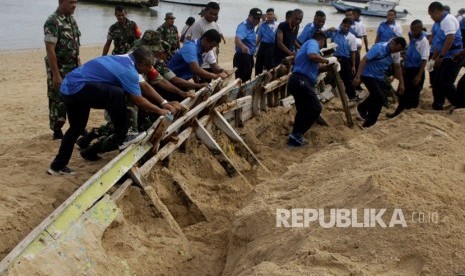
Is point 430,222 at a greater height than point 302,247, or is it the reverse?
point 430,222

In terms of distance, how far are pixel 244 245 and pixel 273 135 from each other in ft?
11.4

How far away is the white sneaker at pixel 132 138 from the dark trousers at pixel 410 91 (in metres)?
5.09

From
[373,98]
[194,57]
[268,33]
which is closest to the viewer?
[194,57]

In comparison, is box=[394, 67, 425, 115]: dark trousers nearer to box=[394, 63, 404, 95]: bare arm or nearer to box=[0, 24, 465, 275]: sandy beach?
box=[394, 63, 404, 95]: bare arm

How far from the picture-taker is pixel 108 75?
186 inches

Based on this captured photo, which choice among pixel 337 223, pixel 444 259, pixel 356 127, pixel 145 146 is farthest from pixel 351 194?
pixel 356 127

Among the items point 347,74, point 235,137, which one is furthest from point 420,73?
point 235,137

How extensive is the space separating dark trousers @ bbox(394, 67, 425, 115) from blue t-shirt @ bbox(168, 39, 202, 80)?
143 inches

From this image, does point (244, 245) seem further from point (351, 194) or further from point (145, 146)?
point (145, 146)

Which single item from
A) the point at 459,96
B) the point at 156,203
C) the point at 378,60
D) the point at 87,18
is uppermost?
the point at 378,60

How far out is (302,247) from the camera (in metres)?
3.29

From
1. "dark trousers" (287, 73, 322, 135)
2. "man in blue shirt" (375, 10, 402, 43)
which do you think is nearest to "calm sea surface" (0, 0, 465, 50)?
"man in blue shirt" (375, 10, 402, 43)

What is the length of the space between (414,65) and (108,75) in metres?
5.38

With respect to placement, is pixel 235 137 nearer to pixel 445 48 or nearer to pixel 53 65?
pixel 53 65
